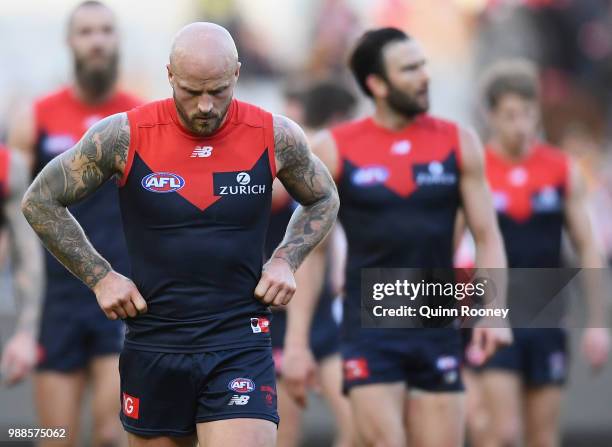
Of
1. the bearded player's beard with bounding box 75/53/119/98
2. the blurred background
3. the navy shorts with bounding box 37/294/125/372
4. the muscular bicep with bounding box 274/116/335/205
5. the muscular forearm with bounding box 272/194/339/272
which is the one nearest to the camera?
the muscular bicep with bounding box 274/116/335/205

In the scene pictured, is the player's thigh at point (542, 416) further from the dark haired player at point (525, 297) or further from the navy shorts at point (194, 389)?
the navy shorts at point (194, 389)

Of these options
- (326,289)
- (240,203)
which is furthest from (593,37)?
(240,203)

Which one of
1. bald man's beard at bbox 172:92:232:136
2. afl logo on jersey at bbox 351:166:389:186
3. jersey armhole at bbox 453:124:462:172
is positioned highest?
jersey armhole at bbox 453:124:462:172

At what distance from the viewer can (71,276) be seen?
9031 mm

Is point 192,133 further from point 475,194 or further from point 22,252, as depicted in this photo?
point 22,252

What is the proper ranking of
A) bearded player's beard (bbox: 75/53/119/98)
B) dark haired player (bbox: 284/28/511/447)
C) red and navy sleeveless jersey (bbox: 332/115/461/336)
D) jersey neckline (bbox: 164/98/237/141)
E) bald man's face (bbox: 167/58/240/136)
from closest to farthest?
bald man's face (bbox: 167/58/240/136) → jersey neckline (bbox: 164/98/237/141) → dark haired player (bbox: 284/28/511/447) → red and navy sleeveless jersey (bbox: 332/115/461/336) → bearded player's beard (bbox: 75/53/119/98)

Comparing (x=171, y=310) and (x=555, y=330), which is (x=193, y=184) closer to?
(x=171, y=310)

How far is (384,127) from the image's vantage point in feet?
26.5

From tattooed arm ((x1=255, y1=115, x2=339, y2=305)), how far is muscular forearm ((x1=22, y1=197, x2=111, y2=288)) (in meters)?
0.72

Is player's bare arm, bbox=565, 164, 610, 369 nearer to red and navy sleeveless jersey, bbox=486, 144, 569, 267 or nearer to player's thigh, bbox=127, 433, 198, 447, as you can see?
red and navy sleeveless jersey, bbox=486, 144, 569, 267

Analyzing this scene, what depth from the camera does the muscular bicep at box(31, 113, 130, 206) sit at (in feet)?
19.2

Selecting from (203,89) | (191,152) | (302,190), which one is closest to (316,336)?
(302,190)

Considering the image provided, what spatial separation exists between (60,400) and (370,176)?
2.62 m

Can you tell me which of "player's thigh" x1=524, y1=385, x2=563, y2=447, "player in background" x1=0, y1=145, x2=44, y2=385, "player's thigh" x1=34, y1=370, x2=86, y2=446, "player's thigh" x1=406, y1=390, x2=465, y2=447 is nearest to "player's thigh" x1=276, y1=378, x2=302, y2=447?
"player's thigh" x1=34, y1=370, x2=86, y2=446
